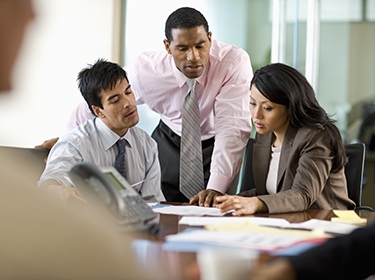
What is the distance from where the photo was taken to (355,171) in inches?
77.5

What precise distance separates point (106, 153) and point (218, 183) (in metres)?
0.53

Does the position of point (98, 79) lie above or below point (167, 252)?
above

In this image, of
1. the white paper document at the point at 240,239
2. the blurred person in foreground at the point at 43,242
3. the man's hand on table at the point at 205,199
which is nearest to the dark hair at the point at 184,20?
the man's hand on table at the point at 205,199

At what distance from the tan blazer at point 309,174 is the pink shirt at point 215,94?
337 mm

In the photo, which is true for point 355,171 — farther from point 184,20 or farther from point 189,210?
point 184,20

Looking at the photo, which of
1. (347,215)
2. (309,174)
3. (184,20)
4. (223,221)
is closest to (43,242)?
(223,221)

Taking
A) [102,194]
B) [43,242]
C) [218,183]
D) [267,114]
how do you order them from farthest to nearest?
1. [218,183]
2. [267,114]
3. [102,194]
4. [43,242]

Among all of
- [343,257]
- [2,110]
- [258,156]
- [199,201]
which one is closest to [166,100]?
[258,156]

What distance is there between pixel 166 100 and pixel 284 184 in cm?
97

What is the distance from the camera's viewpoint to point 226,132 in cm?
210

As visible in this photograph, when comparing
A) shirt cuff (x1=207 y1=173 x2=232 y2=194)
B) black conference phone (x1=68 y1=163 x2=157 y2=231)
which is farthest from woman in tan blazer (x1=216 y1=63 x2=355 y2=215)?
black conference phone (x1=68 y1=163 x2=157 y2=231)

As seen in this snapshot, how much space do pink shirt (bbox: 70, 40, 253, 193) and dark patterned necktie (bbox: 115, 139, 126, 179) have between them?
1.37 ft

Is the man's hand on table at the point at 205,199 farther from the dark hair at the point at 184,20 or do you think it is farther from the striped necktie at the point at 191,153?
the dark hair at the point at 184,20

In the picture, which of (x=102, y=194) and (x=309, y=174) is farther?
(x=309, y=174)
